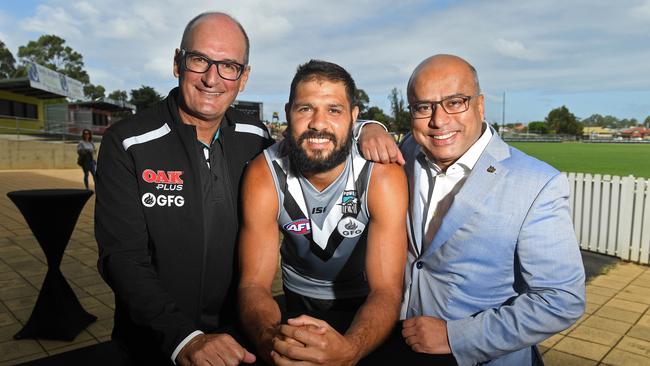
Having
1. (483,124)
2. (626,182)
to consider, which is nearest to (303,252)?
(483,124)

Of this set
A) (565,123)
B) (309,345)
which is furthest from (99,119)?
(565,123)

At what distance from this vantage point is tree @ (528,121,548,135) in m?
105

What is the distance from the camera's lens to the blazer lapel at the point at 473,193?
6.64 feet

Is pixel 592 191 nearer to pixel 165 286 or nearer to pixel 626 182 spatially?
pixel 626 182

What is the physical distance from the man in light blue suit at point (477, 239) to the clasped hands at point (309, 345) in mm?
412

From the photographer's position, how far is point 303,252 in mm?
2320

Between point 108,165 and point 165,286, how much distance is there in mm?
652

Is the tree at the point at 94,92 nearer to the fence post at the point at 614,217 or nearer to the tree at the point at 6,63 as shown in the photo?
the tree at the point at 6,63

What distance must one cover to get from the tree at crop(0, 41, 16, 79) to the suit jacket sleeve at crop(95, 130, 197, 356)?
73833 millimetres

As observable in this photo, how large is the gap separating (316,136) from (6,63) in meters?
74.9

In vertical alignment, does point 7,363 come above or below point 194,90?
below

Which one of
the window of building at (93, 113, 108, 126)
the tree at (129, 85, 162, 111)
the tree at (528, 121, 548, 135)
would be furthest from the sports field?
the tree at (528, 121, 548, 135)

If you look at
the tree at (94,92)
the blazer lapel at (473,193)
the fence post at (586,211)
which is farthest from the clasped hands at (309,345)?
the tree at (94,92)

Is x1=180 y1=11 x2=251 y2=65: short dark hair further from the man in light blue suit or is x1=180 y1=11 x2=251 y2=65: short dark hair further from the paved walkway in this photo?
the paved walkway
